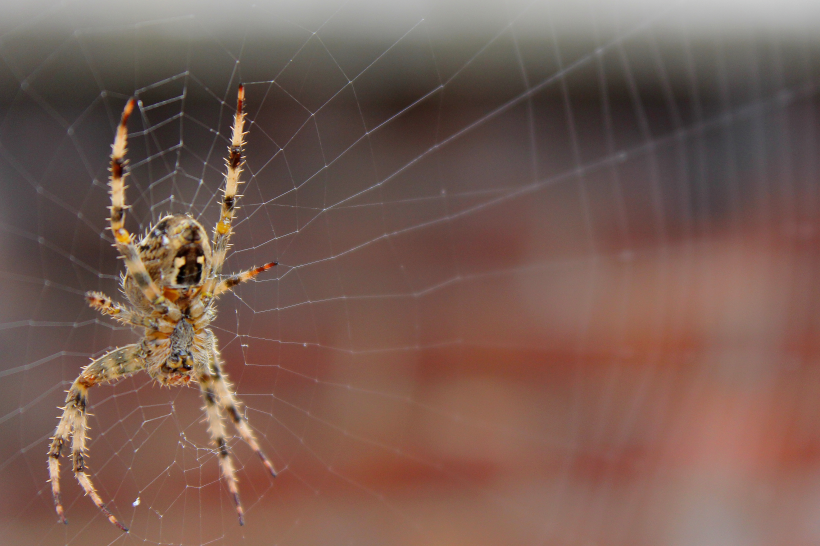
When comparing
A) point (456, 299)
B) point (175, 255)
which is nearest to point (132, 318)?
point (175, 255)

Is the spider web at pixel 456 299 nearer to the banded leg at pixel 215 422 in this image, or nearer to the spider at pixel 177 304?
the spider at pixel 177 304

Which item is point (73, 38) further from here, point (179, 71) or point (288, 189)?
point (288, 189)

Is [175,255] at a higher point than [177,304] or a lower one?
higher

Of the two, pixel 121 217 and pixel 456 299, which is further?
pixel 456 299

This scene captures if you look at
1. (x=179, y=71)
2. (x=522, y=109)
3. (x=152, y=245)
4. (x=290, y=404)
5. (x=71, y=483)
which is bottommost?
(x=71, y=483)

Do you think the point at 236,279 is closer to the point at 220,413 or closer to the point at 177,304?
the point at 177,304


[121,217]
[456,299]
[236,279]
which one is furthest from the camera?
[456,299]

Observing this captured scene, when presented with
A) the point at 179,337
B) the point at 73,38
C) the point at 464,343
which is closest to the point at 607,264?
the point at 464,343

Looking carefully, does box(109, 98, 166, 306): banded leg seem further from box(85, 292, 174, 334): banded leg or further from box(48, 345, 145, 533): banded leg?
box(48, 345, 145, 533): banded leg
